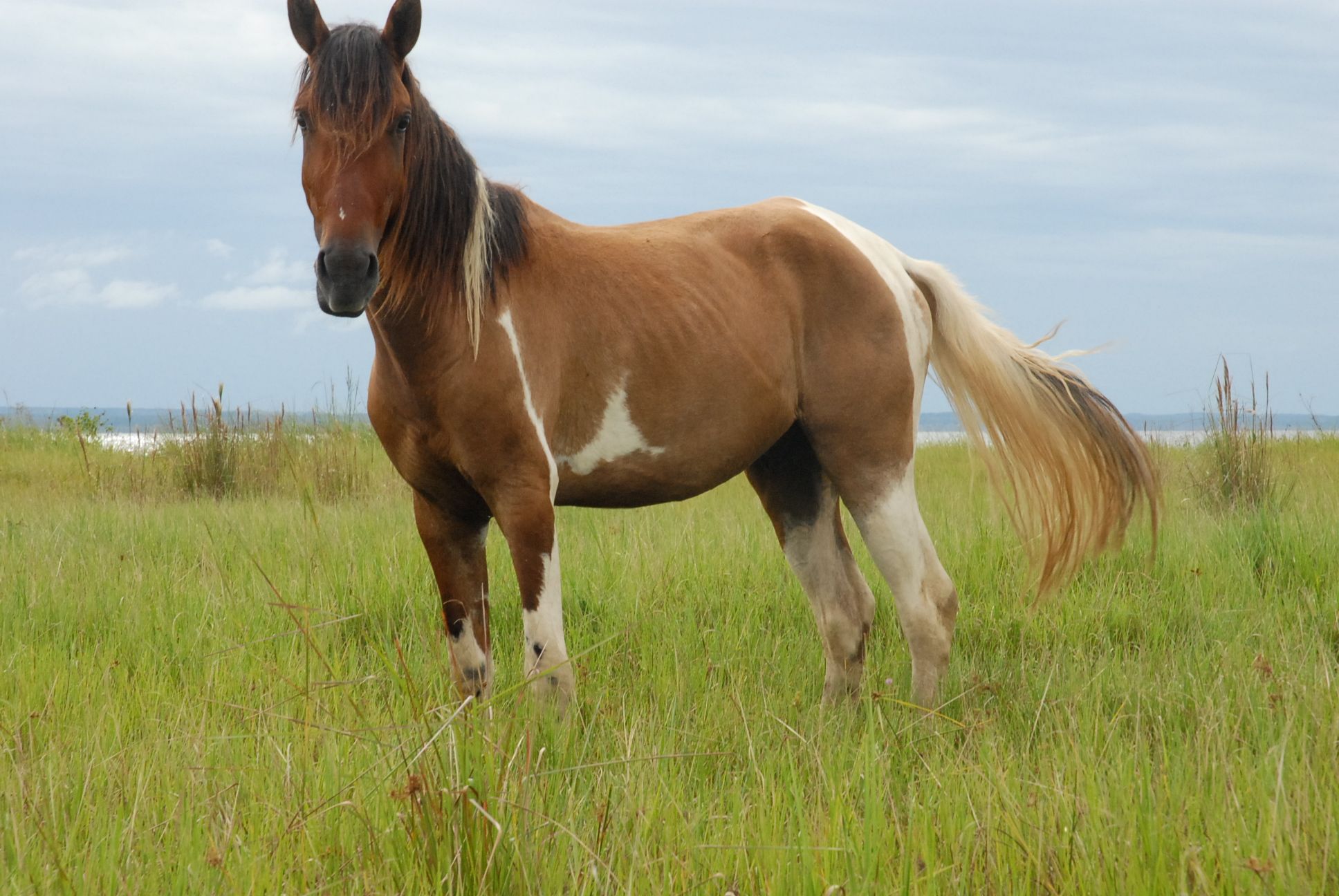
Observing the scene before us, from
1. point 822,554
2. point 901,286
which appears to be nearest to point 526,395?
point 822,554

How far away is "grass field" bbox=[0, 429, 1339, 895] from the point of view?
6.70 feet

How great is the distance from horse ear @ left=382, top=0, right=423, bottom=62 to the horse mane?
46 millimetres

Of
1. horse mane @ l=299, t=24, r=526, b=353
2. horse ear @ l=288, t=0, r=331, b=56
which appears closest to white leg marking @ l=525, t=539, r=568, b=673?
horse mane @ l=299, t=24, r=526, b=353

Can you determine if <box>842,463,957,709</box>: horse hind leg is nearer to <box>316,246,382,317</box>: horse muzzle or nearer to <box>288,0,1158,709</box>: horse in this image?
<box>288,0,1158,709</box>: horse

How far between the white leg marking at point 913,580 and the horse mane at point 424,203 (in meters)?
1.66

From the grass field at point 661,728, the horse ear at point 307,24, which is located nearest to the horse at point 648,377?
the horse ear at point 307,24

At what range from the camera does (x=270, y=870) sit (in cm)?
211

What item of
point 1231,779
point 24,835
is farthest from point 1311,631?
point 24,835

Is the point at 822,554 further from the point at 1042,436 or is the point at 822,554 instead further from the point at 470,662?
the point at 470,662

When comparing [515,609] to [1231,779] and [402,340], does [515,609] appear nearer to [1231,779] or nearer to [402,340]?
[402,340]

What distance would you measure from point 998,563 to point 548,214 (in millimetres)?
3116

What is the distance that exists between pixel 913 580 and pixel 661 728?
4.09ft

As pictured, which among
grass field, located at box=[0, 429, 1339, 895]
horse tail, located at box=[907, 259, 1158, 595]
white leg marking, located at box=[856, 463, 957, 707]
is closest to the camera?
grass field, located at box=[0, 429, 1339, 895]

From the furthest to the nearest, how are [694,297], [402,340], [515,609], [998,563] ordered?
[998,563]
[515,609]
[694,297]
[402,340]
